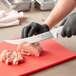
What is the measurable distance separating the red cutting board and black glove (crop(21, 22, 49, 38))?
0.09 metres

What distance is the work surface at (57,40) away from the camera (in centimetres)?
117

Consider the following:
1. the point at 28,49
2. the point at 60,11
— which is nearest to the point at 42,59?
the point at 28,49

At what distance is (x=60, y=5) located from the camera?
1449 mm

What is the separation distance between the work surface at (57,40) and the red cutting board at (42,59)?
31 mm

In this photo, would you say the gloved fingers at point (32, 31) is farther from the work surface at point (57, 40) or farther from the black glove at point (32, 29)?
the work surface at point (57, 40)

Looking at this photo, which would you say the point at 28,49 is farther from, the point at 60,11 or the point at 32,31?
the point at 60,11

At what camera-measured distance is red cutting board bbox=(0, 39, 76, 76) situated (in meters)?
1.15

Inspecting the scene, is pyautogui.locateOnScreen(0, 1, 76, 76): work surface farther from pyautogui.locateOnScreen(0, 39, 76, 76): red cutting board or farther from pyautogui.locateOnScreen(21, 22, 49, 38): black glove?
pyautogui.locateOnScreen(21, 22, 49, 38): black glove

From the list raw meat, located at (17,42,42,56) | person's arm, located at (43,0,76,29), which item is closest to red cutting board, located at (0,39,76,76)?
raw meat, located at (17,42,42,56)

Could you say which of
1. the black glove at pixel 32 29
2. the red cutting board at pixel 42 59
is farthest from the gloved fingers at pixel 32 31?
the red cutting board at pixel 42 59

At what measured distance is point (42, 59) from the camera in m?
1.25

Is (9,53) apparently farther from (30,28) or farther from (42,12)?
(42,12)

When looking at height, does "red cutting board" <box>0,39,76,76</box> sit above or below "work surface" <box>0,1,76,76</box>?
above

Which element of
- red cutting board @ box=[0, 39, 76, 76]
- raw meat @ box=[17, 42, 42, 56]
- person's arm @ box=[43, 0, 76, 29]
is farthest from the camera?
person's arm @ box=[43, 0, 76, 29]
